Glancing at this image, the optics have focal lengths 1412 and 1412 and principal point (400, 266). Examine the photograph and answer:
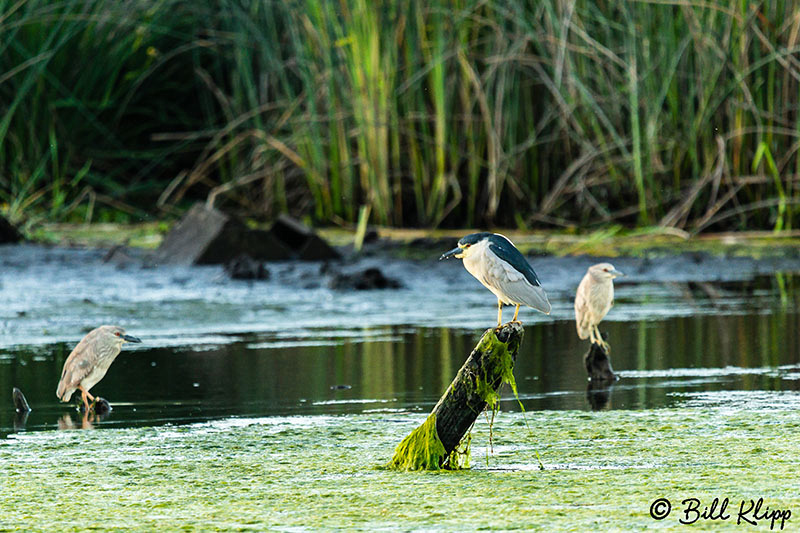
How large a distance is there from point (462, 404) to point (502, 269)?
1.34 feet

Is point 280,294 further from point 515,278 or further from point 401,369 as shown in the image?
point 515,278

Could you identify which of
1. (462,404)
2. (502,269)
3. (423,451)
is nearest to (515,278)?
(502,269)

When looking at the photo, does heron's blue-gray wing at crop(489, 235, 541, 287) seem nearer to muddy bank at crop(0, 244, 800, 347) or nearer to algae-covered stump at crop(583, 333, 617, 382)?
algae-covered stump at crop(583, 333, 617, 382)

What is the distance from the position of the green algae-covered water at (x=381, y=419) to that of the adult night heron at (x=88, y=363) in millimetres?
74

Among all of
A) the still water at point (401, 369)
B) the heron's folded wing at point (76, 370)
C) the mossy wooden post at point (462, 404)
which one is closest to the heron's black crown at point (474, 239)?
the mossy wooden post at point (462, 404)

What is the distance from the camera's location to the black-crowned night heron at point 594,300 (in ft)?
14.0

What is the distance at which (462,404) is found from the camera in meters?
2.89

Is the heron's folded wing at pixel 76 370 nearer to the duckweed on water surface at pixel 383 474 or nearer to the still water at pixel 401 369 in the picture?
the still water at pixel 401 369

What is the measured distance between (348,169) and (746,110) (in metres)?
2.40

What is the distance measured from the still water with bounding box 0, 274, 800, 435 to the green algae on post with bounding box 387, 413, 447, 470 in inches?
32.4

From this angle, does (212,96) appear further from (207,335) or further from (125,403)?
(125,403)

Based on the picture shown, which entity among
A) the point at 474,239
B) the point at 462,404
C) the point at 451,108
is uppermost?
the point at 451,108

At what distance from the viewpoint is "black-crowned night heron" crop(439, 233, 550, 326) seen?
3189 millimetres

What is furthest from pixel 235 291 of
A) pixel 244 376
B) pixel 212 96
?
pixel 212 96
